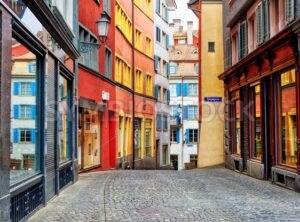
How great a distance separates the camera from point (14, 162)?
8.44 meters

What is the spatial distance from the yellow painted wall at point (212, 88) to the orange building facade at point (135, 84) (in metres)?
4.64

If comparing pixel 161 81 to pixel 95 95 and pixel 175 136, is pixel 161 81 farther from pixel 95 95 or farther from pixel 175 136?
pixel 95 95

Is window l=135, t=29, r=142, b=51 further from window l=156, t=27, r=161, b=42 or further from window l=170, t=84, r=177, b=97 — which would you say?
window l=170, t=84, r=177, b=97

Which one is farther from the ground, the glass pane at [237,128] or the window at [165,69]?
the window at [165,69]

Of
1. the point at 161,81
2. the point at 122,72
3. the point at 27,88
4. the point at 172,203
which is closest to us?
the point at 27,88

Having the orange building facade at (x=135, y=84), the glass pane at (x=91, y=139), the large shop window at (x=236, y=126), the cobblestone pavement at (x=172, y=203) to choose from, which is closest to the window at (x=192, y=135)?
the orange building facade at (x=135, y=84)

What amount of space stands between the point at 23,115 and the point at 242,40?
14.6 metres

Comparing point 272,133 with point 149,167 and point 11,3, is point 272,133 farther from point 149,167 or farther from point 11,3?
point 149,167

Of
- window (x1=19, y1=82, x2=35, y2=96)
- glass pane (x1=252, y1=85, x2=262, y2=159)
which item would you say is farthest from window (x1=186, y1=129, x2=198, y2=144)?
window (x1=19, y1=82, x2=35, y2=96)

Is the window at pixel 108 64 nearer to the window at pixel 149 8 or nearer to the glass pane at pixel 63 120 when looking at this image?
the glass pane at pixel 63 120

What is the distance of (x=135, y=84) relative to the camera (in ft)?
121

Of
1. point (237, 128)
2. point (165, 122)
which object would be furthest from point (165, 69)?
point (237, 128)

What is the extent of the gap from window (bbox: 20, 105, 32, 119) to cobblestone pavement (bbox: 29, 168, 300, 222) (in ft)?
5.83

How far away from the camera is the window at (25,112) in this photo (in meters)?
9.08
